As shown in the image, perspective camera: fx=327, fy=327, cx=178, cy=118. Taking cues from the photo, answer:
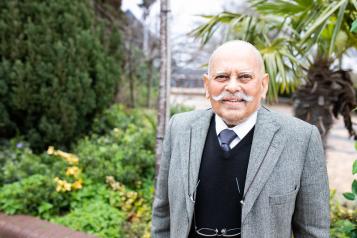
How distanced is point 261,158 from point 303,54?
2088mm

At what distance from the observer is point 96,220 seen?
309cm

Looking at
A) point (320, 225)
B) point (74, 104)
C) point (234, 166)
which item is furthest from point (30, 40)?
point (320, 225)

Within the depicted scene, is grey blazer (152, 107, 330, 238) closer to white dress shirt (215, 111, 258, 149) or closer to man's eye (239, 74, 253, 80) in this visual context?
white dress shirt (215, 111, 258, 149)

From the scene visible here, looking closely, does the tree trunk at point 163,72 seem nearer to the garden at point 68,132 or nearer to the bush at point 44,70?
the garden at point 68,132

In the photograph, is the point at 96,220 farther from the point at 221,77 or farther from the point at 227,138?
the point at 221,77

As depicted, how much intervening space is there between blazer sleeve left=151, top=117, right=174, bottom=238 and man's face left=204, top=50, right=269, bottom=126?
1.25ft

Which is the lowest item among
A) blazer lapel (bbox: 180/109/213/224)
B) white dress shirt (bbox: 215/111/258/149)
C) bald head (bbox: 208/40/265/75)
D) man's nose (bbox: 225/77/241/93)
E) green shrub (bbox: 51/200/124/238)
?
green shrub (bbox: 51/200/124/238)

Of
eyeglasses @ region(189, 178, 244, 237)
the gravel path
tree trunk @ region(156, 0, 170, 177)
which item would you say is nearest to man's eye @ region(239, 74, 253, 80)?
eyeglasses @ region(189, 178, 244, 237)

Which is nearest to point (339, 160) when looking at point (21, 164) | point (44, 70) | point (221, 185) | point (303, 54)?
point (303, 54)

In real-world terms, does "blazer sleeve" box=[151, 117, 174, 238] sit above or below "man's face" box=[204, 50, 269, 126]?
below

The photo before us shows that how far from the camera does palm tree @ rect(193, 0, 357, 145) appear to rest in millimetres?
3061

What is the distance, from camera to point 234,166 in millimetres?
1404

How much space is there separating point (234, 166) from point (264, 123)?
23 cm

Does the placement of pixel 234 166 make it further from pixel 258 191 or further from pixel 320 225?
pixel 320 225
